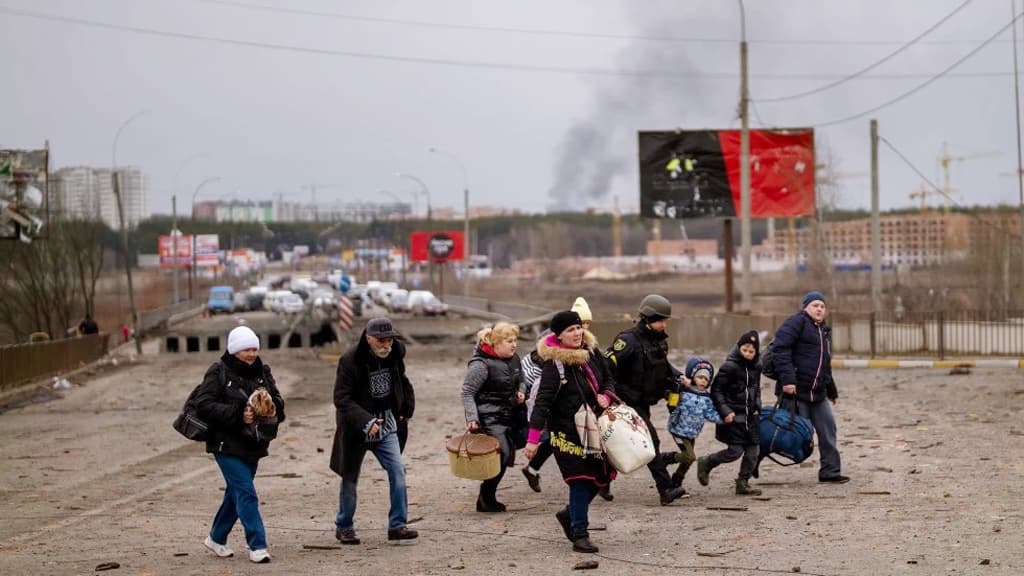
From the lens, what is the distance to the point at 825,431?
45.0ft

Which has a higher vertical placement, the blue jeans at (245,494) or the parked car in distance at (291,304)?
the blue jeans at (245,494)

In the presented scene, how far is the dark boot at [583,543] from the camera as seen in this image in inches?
403

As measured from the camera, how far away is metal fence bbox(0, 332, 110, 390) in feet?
108

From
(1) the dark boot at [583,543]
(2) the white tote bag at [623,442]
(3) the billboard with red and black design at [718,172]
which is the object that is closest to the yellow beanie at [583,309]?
(2) the white tote bag at [623,442]

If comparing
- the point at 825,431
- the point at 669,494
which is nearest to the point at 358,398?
the point at 669,494

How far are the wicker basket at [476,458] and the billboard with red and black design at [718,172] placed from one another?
3440 cm

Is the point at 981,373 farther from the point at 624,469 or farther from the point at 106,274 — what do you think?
the point at 106,274

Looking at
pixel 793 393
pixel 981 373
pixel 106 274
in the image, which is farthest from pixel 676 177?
pixel 106 274

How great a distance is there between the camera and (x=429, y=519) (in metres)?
12.7

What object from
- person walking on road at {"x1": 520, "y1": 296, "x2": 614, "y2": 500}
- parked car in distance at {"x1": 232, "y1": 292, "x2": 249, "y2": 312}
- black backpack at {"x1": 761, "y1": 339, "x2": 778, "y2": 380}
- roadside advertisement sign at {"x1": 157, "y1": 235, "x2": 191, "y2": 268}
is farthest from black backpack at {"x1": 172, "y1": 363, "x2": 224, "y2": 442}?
roadside advertisement sign at {"x1": 157, "y1": 235, "x2": 191, "y2": 268}

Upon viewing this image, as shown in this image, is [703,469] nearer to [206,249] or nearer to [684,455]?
Result: [684,455]

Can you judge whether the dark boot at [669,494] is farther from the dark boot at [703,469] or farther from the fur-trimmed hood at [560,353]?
the fur-trimmed hood at [560,353]

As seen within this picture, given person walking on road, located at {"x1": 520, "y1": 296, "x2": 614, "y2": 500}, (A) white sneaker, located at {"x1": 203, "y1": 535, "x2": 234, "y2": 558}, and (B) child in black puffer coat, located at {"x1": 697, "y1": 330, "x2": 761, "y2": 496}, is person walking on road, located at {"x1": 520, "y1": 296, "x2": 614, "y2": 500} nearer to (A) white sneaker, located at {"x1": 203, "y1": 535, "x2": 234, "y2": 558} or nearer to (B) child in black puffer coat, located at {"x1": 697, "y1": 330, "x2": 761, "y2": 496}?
(B) child in black puffer coat, located at {"x1": 697, "y1": 330, "x2": 761, "y2": 496}

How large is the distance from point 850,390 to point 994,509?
15334 mm
